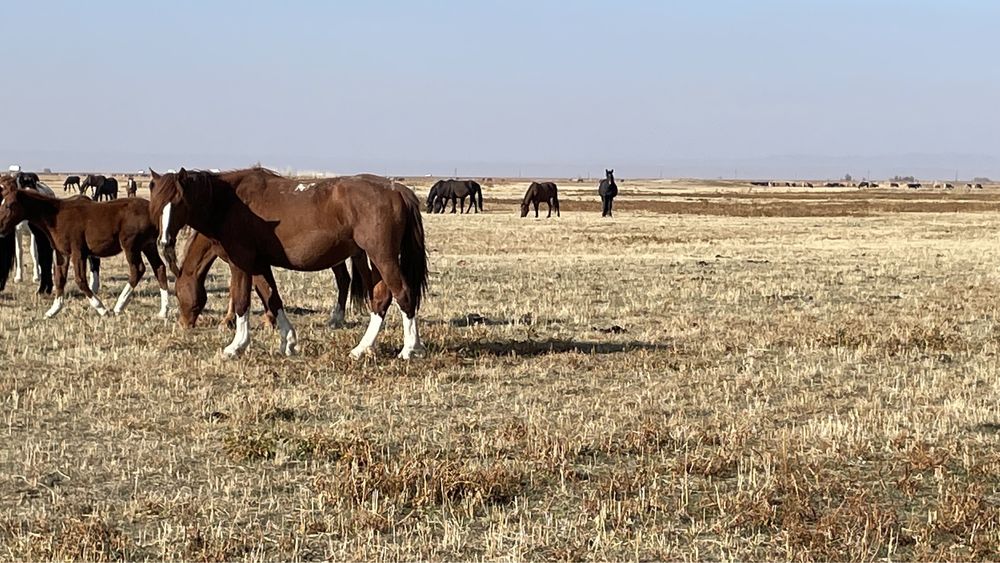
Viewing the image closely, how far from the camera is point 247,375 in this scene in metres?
9.82

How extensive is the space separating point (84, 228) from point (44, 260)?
2378mm

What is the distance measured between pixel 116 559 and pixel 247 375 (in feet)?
15.3

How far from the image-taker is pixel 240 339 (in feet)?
35.3

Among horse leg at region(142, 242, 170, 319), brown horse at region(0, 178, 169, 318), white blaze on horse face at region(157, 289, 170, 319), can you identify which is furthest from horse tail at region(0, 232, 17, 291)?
white blaze on horse face at region(157, 289, 170, 319)

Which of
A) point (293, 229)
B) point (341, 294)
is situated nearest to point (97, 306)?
point (341, 294)

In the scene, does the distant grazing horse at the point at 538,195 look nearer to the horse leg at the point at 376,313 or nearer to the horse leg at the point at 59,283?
the horse leg at the point at 59,283

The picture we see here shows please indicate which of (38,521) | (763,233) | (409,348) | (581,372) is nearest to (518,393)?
(581,372)

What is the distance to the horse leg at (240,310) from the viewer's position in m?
10.8

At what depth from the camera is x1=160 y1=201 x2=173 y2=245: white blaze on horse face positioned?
404 inches

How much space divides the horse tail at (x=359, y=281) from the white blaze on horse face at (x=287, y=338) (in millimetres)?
1359

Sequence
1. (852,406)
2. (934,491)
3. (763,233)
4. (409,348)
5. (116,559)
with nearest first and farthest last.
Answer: (116,559), (934,491), (852,406), (409,348), (763,233)

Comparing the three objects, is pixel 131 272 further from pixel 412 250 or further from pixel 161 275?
pixel 412 250

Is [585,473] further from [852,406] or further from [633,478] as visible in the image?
[852,406]

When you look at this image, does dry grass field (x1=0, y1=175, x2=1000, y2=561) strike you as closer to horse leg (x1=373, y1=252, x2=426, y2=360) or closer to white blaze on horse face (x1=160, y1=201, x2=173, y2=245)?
horse leg (x1=373, y1=252, x2=426, y2=360)
